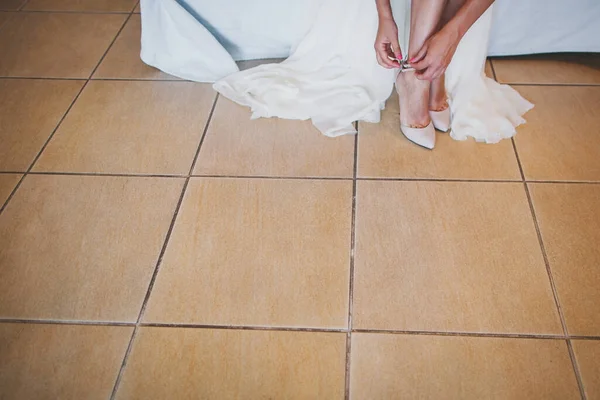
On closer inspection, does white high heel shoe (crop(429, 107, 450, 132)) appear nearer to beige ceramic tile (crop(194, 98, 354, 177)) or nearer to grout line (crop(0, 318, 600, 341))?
beige ceramic tile (crop(194, 98, 354, 177))

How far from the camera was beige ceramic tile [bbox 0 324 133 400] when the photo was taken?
2.91 feet

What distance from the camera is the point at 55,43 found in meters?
1.78

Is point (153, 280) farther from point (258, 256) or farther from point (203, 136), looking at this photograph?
point (203, 136)

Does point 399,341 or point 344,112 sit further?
point 344,112

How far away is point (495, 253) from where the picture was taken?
1.07m

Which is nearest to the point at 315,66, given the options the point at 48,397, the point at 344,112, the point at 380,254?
the point at 344,112

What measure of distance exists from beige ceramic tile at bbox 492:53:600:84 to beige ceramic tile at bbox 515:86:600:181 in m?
0.05

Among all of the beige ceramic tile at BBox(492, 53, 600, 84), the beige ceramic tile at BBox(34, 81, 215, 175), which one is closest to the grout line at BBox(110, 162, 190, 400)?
the beige ceramic tile at BBox(34, 81, 215, 175)

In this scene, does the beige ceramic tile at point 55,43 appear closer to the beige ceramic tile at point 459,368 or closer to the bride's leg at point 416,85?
the bride's leg at point 416,85

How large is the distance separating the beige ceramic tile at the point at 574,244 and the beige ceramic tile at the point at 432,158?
114 mm

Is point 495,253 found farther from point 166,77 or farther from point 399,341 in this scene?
point 166,77

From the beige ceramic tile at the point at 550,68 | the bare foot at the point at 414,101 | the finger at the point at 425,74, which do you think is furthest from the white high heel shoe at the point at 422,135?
the beige ceramic tile at the point at 550,68

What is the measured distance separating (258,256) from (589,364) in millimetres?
658

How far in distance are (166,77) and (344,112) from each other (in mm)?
602
